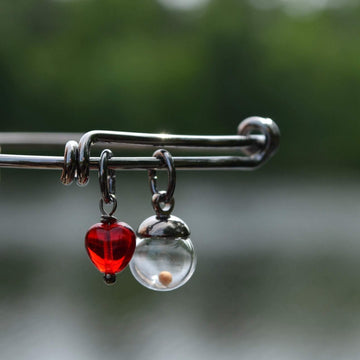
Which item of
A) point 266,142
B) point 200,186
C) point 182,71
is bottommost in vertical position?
point 266,142

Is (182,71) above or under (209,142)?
above

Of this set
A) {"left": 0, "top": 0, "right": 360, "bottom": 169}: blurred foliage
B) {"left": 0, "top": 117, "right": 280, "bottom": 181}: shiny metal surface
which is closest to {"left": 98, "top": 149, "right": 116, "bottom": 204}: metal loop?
{"left": 0, "top": 117, "right": 280, "bottom": 181}: shiny metal surface

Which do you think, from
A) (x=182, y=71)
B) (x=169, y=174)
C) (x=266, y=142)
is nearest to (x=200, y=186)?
(x=182, y=71)

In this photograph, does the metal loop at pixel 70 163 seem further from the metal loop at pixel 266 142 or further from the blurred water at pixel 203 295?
the blurred water at pixel 203 295

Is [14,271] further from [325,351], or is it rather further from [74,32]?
[74,32]

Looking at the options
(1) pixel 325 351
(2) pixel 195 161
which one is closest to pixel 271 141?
(2) pixel 195 161

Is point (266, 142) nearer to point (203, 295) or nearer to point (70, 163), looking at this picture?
point (70, 163)

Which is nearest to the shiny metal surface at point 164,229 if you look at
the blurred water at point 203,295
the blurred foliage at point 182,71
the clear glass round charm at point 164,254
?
the clear glass round charm at point 164,254
